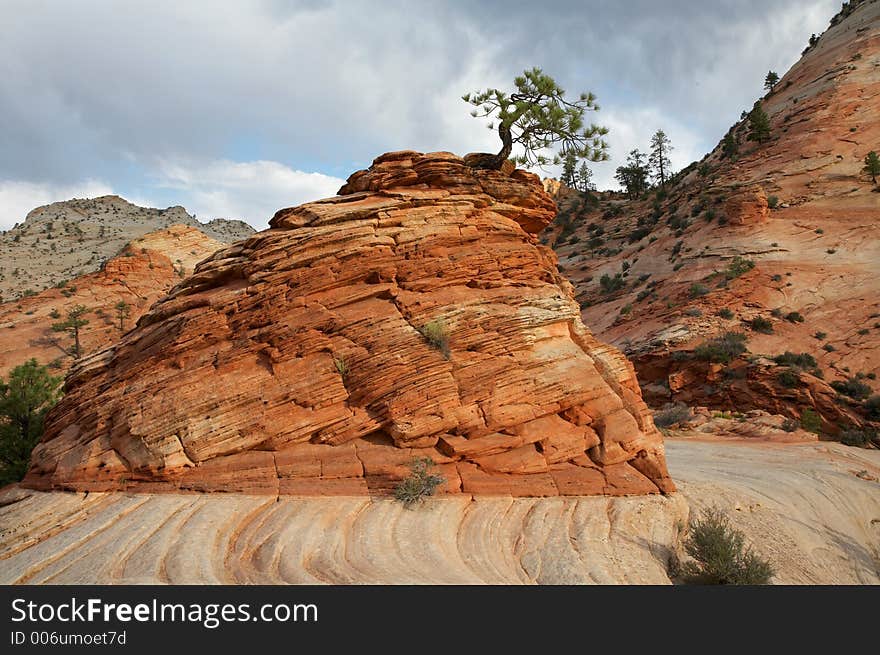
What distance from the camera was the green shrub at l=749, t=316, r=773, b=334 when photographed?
28852 millimetres

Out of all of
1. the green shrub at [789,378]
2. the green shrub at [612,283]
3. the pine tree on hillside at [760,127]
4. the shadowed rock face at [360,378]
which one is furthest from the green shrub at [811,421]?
the pine tree on hillside at [760,127]

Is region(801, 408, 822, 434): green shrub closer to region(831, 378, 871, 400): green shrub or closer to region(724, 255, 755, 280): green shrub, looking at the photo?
region(831, 378, 871, 400): green shrub

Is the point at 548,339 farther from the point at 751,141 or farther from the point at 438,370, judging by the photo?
the point at 751,141

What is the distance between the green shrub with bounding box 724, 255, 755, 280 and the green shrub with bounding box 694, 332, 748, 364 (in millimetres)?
7833

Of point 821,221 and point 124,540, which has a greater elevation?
point 821,221

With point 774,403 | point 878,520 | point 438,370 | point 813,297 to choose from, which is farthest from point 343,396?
point 813,297

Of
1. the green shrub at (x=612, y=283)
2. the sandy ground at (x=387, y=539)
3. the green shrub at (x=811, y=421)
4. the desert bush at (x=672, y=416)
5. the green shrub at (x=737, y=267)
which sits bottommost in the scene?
the green shrub at (x=811, y=421)

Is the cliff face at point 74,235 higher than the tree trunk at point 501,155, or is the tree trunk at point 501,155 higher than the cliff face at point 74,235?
the cliff face at point 74,235

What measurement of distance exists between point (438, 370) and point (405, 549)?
381 centimetres

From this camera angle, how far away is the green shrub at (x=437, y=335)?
10.6 m

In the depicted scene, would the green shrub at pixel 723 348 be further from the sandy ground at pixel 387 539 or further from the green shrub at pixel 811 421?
the sandy ground at pixel 387 539

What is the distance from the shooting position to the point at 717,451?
55.4 ft

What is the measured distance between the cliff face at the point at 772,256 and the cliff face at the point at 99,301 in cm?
3947

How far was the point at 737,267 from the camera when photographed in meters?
34.4
